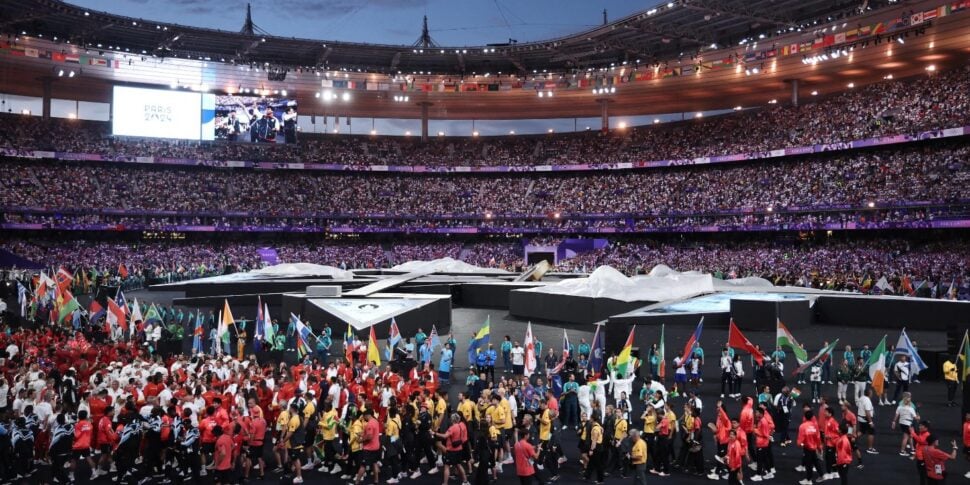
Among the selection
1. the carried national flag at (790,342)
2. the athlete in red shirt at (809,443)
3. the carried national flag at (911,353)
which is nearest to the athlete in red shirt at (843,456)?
the athlete in red shirt at (809,443)

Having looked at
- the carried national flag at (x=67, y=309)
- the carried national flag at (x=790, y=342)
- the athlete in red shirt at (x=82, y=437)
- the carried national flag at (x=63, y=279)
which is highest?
the carried national flag at (x=63, y=279)

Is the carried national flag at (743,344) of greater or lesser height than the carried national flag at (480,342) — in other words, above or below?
above

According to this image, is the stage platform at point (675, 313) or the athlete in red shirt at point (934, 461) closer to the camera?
the athlete in red shirt at point (934, 461)

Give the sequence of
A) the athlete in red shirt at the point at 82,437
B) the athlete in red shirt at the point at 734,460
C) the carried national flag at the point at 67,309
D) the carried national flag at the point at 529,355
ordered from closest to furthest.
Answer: the athlete in red shirt at the point at 734,460
the athlete in red shirt at the point at 82,437
the carried national flag at the point at 529,355
the carried national flag at the point at 67,309

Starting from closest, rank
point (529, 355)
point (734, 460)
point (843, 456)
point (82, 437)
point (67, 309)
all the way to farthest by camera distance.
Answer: point (734, 460) < point (843, 456) < point (82, 437) < point (529, 355) < point (67, 309)

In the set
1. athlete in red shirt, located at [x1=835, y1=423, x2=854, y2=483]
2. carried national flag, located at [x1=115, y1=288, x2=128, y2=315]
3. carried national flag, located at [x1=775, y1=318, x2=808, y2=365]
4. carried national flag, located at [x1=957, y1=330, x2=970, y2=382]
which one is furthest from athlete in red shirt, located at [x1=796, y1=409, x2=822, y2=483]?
carried national flag, located at [x1=115, y1=288, x2=128, y2=315]

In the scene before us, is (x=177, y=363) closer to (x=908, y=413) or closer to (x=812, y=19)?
(x=908, y=413)

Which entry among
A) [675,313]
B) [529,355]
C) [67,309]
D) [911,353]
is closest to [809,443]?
[911,353]

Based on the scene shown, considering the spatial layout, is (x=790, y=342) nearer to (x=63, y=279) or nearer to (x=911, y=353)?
(x=911, y=353)

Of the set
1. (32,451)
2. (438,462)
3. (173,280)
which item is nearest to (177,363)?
(32,451)

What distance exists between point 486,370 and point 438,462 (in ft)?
22.4

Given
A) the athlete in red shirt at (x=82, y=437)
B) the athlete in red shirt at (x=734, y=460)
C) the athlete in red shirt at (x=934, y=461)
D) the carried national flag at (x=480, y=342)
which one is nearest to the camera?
the athlete in red shirt at (x=934, y=461)

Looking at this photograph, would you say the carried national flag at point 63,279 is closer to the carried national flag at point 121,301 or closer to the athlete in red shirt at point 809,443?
the carried national flag at point 121,301

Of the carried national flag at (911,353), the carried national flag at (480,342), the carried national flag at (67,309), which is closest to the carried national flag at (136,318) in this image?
the carried national flag at (67,309)
